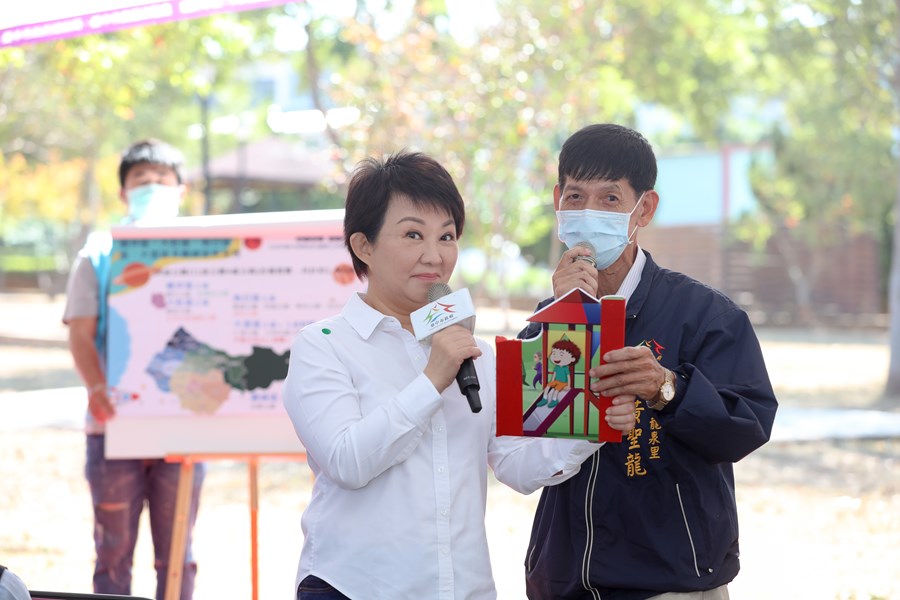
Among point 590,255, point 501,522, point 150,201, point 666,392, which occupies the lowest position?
point 501,522

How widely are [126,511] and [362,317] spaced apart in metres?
2.56

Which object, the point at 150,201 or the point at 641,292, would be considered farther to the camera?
the point at 150,201

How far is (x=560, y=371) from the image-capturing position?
2.31 m

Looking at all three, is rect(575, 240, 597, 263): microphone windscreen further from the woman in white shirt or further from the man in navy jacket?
the woman in white shirt

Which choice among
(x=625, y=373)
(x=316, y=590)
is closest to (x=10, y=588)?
(x=316, y=590)

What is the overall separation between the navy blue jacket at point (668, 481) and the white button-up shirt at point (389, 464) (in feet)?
0.61

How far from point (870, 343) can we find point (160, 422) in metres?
19.9

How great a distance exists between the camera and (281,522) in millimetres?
8039

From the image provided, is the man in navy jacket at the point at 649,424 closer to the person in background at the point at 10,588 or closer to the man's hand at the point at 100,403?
the person in background at the point at 10,588

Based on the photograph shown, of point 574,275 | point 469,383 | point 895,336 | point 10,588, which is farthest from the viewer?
point 895,336

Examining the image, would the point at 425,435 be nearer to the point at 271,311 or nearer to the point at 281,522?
the point at 271,311

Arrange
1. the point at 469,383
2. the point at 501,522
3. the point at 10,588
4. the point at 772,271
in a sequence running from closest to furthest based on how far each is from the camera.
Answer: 1. the point at 469,383
2. the point at 10,588
3. the point at 501,522
4. the point at 772,271

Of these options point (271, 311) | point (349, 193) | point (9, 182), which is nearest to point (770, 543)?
point (271, 311)

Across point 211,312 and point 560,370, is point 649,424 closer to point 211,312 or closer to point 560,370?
point 560,370
